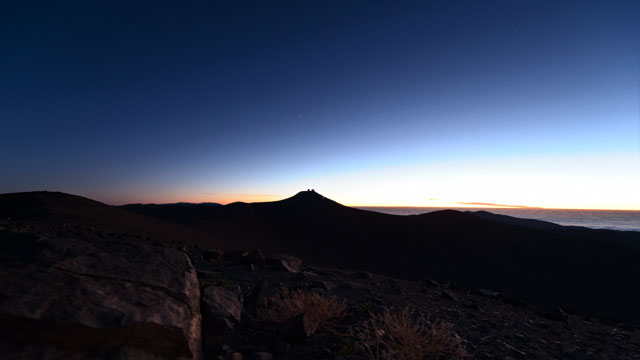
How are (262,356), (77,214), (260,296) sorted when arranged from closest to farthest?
(262,356) → (260,296) → (77,214)

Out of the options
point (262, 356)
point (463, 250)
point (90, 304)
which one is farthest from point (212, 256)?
point (463, 250)

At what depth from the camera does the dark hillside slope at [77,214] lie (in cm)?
1465

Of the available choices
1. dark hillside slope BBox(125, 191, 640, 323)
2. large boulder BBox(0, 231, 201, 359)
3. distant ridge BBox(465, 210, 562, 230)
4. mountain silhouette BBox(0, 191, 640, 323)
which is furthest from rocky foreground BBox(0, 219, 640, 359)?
distant ridge BBox(465, 210, 562, 230)

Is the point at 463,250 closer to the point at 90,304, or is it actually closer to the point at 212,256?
the point at 212,256

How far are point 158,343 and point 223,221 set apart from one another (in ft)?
107

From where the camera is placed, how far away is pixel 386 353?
3279 mm

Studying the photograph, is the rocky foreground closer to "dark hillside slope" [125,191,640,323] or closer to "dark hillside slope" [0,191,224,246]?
"dark hillside slope" [0,191,224,246]

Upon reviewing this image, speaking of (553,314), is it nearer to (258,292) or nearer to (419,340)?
(419,340)

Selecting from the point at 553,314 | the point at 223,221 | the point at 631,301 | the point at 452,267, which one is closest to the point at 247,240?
the point at 223,221

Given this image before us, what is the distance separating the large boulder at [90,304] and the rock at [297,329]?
1043mm

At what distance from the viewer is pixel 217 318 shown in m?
3.45

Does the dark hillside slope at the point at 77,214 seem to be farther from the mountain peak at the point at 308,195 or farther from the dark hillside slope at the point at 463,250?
the mountain peak at the point at 308,195

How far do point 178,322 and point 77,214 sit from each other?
1857 cm

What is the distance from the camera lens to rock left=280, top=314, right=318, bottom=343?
139 inches
